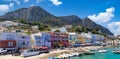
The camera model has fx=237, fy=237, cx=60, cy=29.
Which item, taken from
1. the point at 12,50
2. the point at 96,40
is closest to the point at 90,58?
the point at 12,50

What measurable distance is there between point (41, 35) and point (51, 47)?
6755mm

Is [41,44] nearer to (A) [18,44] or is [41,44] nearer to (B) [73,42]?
(A) [18,44]

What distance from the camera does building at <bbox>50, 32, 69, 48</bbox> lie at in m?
90.1

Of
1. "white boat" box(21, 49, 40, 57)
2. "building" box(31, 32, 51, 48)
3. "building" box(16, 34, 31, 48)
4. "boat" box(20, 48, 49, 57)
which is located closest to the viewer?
"white boat" box(21, 49, 40, 57)


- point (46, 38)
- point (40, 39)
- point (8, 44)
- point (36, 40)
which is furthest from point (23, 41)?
point (46, 38)

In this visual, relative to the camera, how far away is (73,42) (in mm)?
111375

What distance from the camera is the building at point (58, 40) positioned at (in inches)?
3547

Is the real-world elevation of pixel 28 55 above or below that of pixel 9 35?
below

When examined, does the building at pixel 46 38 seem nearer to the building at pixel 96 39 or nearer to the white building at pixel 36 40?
the white building at pixel 36 40

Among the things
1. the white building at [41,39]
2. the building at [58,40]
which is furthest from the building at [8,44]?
the building at [58,40]

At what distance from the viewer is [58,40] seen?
93.6 meters

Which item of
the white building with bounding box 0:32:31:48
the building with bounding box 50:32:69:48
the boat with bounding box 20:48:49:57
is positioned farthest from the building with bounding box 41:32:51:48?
the boat with bounding box 20:48:49:57

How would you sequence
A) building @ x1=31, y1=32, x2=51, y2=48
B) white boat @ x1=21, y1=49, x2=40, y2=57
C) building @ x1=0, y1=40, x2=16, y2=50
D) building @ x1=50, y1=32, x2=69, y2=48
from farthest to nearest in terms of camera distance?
building @ x1=50, y1=32, x2=69, y2=48 < building @ x1=31, y1=32, x2=51, y2=48 < building @ x1=0, y1=40, x2=16, y2=50 < white boat @ x1=21, y1=49, x2=40, y2=57

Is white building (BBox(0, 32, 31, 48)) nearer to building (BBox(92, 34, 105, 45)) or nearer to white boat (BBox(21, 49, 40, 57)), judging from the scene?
white boat (BBox(21, 49, 40, 57))
